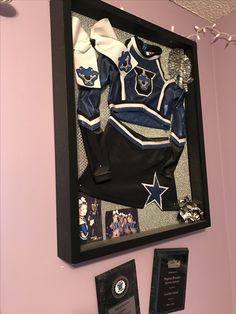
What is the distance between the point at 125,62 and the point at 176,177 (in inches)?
16.7

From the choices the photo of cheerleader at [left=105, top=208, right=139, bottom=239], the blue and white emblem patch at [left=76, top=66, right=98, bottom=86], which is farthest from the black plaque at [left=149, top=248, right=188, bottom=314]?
the blue and white emblem patch at [left=76, top=66, right=98, bottom=86]

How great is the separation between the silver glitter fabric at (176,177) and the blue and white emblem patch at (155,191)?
0.02m

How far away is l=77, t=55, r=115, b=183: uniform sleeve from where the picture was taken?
0.73m

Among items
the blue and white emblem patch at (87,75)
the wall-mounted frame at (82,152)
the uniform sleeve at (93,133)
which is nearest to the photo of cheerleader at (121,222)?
the wall-mounted frame at (82,152)

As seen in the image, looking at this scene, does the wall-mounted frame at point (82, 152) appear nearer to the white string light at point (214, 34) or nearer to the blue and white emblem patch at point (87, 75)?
the blue and white emblem patch at point (87, 75)

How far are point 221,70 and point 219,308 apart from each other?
98 centimetres

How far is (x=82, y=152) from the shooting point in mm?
738

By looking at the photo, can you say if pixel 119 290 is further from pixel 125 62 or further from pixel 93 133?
pixel 125 62

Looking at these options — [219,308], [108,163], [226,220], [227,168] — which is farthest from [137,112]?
[219,308]

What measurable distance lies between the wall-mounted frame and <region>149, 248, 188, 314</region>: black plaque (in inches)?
3.6

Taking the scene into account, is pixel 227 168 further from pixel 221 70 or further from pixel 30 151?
pixel 30 151

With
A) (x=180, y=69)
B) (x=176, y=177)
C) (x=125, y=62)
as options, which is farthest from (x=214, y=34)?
(x=176, y=177)

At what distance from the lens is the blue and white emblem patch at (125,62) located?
2.69 feet

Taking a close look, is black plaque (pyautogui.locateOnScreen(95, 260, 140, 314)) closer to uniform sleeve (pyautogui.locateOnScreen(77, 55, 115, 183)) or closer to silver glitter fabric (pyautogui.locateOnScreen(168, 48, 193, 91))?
uniform sleeve (pyautogui.locateOnScreen(77, 55, 115, 183))
